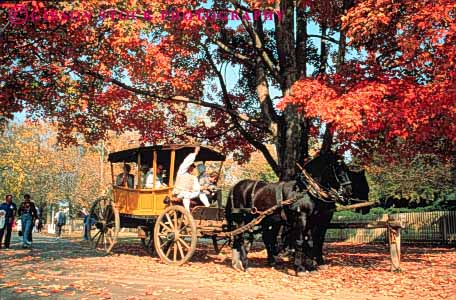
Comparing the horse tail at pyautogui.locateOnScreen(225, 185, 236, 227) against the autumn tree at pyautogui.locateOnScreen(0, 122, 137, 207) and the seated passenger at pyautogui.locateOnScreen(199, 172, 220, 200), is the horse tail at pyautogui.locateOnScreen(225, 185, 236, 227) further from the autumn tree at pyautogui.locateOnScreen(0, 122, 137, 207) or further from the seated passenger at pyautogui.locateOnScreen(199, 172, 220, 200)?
the autumn tree at pyautogui.locateOnScreen(0, 122, 137, 207)

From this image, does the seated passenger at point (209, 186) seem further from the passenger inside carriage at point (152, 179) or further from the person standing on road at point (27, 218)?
the person standing on road at point (27, 218)

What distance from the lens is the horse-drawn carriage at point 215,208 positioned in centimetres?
1086

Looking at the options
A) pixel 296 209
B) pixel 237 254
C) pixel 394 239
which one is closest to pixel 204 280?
pixel 237 254

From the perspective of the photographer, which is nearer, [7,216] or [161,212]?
[161,212]

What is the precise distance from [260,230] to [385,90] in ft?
15.6

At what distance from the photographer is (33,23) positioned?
10.8m

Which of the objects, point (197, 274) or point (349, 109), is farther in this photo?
point (349, 109)

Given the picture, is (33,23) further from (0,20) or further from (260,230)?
(260,230)

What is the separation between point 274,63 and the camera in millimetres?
18000

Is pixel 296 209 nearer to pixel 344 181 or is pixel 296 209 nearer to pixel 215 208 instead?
pixel 344 181

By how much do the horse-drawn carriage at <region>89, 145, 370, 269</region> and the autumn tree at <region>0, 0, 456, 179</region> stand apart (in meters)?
1.72

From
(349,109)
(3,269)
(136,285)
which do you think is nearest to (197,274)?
(136,285)

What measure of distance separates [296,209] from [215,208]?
2.46 m

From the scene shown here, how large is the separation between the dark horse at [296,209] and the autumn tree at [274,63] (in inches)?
47.6
